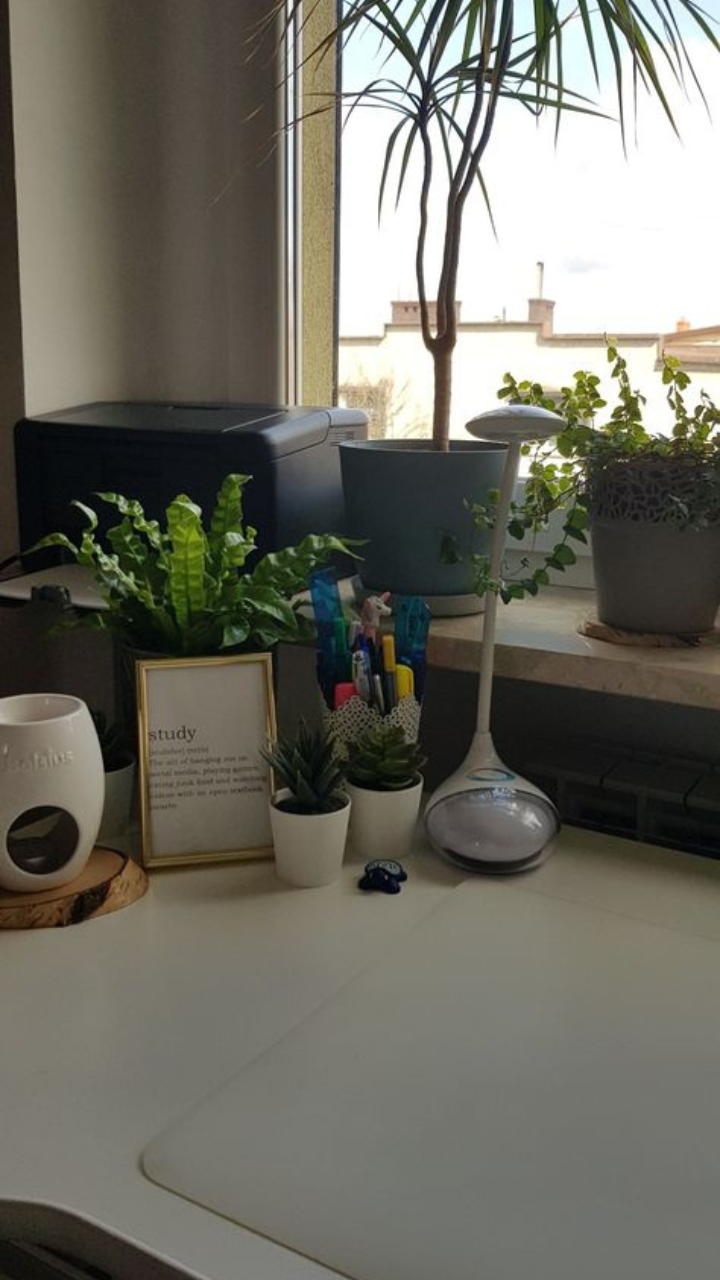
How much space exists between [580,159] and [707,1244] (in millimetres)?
1198

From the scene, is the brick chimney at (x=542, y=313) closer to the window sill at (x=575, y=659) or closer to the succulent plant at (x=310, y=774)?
the window sill at (x=575, y=659)

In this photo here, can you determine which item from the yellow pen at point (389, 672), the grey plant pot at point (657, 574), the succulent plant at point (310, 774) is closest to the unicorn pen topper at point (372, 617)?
the yellow pen at point (389, 672)

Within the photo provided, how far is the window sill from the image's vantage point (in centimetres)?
106

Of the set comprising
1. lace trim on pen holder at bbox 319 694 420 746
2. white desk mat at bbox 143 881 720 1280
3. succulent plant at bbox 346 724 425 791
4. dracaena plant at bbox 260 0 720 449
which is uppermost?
dracaena plant at bbox 260 0 720 449

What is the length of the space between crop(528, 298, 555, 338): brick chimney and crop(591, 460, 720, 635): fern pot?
15.7 inches

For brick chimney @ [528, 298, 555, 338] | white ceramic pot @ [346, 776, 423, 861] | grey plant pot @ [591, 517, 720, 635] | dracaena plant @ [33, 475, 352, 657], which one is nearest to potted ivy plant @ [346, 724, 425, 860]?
white ceramic pot @ [346, 776, 423, 861]

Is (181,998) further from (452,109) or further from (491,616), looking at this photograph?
(452,109)

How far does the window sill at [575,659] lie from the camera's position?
41.9 inches

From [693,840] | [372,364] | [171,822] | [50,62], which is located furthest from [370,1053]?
[50,62]

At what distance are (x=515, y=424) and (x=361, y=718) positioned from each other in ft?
1.02

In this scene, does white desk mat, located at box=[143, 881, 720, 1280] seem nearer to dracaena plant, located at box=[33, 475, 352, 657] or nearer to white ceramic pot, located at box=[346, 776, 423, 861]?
white ceramic pot, located at box=[346, 776, 423, 861]

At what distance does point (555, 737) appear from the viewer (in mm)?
1295

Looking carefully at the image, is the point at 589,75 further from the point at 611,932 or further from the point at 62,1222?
the point at 62,1222

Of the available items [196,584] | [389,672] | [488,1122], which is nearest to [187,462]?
[196,584]
